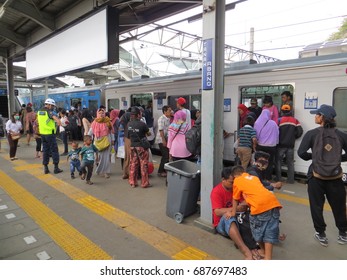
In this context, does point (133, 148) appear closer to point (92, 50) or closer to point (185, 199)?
point (185, 199)

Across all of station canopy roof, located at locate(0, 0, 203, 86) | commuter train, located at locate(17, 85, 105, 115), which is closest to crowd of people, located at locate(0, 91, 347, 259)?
station canopy roof, located at locate(0, 0, 203, 86)

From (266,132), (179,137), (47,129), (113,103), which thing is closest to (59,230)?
(179,137)

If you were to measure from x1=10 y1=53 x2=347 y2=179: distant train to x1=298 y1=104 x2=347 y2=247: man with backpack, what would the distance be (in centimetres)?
224

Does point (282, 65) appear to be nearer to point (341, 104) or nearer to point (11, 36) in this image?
point (341, 104)

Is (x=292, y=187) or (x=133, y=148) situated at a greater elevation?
(x=133, y=148)

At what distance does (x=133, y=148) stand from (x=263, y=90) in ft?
10.6

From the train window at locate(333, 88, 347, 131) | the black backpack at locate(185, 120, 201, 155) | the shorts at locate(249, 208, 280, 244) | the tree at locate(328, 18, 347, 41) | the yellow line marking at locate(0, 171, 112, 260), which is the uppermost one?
the tree at locate(328, 18, 347, 41)

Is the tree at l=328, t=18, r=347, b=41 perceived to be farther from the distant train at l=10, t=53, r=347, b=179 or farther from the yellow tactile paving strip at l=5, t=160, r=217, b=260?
the yellow tactile paving strip at l=5, t=160, r=217, b=260

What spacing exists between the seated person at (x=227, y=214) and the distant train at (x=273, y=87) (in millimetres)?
3010

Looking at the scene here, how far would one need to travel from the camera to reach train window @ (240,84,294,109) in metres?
5.92

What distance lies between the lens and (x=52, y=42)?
8.73 m

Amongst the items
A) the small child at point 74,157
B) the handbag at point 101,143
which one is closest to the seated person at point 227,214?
the handbag at point 101,143

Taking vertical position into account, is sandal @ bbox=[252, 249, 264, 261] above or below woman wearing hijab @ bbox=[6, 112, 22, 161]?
below
